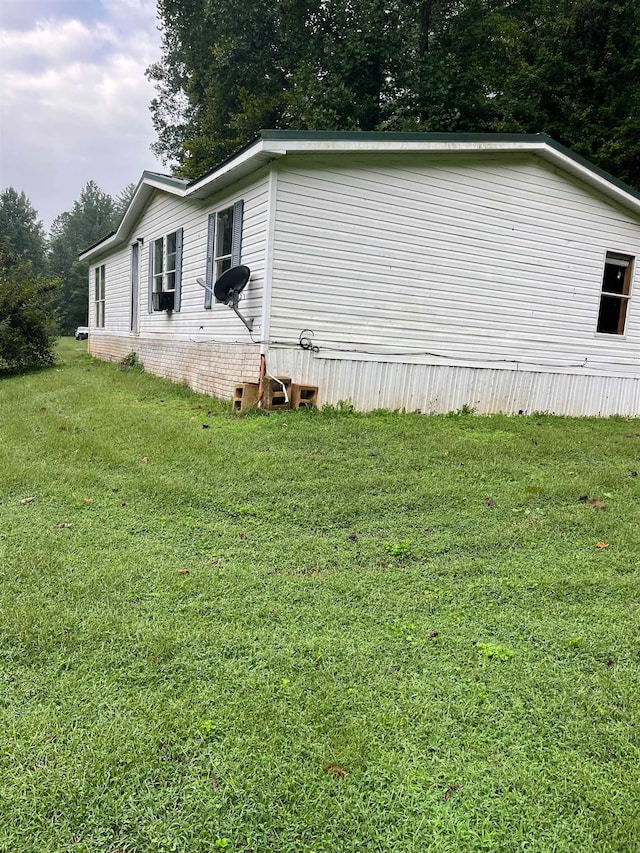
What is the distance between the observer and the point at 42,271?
49219mm

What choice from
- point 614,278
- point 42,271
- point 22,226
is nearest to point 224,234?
point 614,278

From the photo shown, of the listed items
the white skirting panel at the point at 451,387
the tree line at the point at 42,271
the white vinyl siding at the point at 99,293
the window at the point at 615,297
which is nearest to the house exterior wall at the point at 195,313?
the white skirting panel at the point at 451,387

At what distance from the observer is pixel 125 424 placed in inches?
256

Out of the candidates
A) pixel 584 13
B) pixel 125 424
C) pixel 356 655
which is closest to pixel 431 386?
pixel 125 424

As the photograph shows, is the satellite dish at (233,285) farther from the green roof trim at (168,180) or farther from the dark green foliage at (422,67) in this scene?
the dark green foliage at (422,67)

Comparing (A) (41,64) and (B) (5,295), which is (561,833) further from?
(A) (41,64)

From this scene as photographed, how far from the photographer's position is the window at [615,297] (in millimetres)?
10133

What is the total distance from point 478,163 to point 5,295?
1000 cm

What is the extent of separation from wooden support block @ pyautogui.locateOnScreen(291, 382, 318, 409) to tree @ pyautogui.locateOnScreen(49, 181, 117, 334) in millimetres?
41734

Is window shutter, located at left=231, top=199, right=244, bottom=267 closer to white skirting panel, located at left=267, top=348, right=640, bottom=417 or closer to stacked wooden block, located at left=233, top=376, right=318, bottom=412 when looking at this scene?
white skirting panel, located at left=267, top=348, right=640, bottom=417

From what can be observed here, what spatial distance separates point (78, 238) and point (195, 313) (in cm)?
5938

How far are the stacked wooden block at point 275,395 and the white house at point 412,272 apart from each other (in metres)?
0.24

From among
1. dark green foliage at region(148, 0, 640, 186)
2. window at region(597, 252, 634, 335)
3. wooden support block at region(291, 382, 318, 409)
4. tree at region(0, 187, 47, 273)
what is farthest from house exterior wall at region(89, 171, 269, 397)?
tree at region(0, 187, 47, 273)

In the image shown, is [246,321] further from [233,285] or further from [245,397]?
[245,397]
